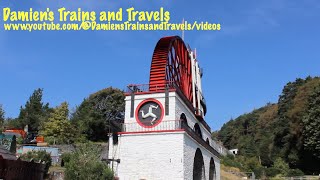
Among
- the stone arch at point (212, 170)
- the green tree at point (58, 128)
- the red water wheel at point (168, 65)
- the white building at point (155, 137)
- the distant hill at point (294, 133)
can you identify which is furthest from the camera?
the green tree at point (58, 128)

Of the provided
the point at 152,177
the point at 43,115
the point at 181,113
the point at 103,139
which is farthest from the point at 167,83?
the point at 43,115

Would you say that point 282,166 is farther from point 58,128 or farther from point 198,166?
point 58,128

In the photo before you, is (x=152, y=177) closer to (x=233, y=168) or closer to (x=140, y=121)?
(x=140, y=121)

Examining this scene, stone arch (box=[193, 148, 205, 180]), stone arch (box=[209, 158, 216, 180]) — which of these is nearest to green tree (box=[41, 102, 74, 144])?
stone arch (box=[209, 158, 216, 180])

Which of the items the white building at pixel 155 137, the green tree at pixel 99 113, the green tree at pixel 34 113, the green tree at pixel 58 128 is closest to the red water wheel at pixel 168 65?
the white building at pixel 155 137

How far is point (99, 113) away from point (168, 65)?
34074mm

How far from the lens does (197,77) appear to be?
140 feet

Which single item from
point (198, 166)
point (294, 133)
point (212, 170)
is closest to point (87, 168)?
point (198, 166)

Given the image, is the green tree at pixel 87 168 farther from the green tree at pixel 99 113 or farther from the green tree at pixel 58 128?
the green tree at pixel 58 128

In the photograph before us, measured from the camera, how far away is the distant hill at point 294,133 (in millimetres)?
55812

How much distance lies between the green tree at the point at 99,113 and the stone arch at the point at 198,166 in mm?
15108

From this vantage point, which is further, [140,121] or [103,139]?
[103,139]

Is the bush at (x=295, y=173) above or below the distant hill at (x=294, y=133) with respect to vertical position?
below

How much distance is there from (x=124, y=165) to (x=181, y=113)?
19.2 ft
